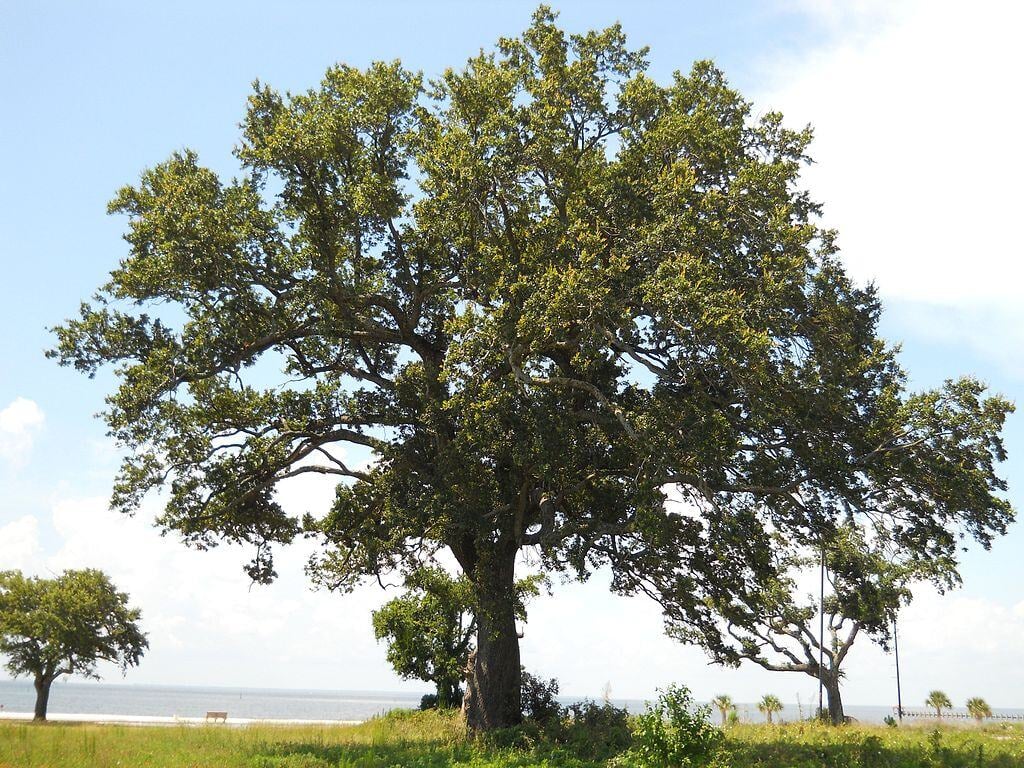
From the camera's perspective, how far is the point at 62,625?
44156mm

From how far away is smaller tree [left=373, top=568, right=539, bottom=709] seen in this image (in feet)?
104

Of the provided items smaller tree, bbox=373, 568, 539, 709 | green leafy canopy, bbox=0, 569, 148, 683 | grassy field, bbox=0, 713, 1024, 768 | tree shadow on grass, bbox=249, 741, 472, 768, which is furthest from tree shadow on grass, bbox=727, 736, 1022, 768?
green leafy canopy, bbox=0, 569, 148, 683

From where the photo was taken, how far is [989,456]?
57.2 feet

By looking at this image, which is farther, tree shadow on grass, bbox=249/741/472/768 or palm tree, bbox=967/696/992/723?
palm tree, bbox=967/696/992/723

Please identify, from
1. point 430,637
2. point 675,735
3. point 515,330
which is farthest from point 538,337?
point 430,637

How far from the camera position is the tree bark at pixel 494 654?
2203 centimetres

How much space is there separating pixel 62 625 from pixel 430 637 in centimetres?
2431

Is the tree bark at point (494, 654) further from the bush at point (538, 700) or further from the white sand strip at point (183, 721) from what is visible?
the white sand strip at point (183, 721)

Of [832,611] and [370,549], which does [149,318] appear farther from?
[832,611]

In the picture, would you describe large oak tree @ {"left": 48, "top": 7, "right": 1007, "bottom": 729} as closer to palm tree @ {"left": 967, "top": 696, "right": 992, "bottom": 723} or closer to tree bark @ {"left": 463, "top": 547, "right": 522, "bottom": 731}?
tree bark @ {"left": 463, "top": 547, "right": 522, "bottom": 731}

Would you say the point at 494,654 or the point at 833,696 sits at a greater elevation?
the point at 494,654

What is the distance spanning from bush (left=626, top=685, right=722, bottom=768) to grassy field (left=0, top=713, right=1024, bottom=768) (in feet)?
1.32

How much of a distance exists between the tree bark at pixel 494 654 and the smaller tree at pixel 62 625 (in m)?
31.8

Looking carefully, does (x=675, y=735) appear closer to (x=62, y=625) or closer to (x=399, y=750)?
(x=399, y=750)
